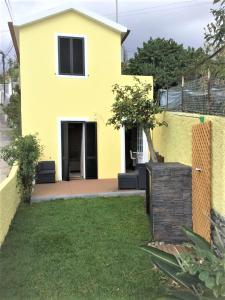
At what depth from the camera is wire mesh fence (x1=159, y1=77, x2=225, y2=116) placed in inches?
354

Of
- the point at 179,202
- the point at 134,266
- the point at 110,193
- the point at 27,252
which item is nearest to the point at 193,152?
the point at 179,202

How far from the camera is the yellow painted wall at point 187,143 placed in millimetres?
7578

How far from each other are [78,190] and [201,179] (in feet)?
22.9

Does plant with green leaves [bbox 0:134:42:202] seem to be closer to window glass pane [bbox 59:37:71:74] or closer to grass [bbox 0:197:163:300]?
grass [bbox 0:197:163:300]

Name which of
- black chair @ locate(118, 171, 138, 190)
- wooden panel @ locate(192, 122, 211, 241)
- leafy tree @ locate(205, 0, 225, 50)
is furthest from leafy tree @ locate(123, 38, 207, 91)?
leafy tree @ locate(205, 0, 225, 50)

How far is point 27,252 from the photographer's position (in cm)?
855

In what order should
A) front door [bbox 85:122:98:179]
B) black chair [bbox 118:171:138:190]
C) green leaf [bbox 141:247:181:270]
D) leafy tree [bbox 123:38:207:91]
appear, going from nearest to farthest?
green leaf [bbox 141:247:181:270]
black chair [bbox 118:171:138:190]
front door [bbox 85:122:98:179]
leafy tree [bbox 123:38:207:91]

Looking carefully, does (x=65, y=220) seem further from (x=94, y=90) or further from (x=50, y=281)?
(x=94, y=90)

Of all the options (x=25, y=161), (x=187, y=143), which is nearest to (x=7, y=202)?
(x=25, y=161)

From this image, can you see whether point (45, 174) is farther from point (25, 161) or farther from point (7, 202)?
point (7, 202)

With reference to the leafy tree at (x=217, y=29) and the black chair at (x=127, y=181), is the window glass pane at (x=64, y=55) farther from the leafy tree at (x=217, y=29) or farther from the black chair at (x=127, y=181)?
the leafy tree at (x=217, y=29)

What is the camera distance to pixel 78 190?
15.1 metres

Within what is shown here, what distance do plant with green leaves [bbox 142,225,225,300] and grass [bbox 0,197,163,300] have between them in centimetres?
174

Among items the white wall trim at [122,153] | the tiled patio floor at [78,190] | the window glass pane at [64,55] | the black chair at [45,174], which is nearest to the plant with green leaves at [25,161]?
the tiled patio floor at [78,190]
